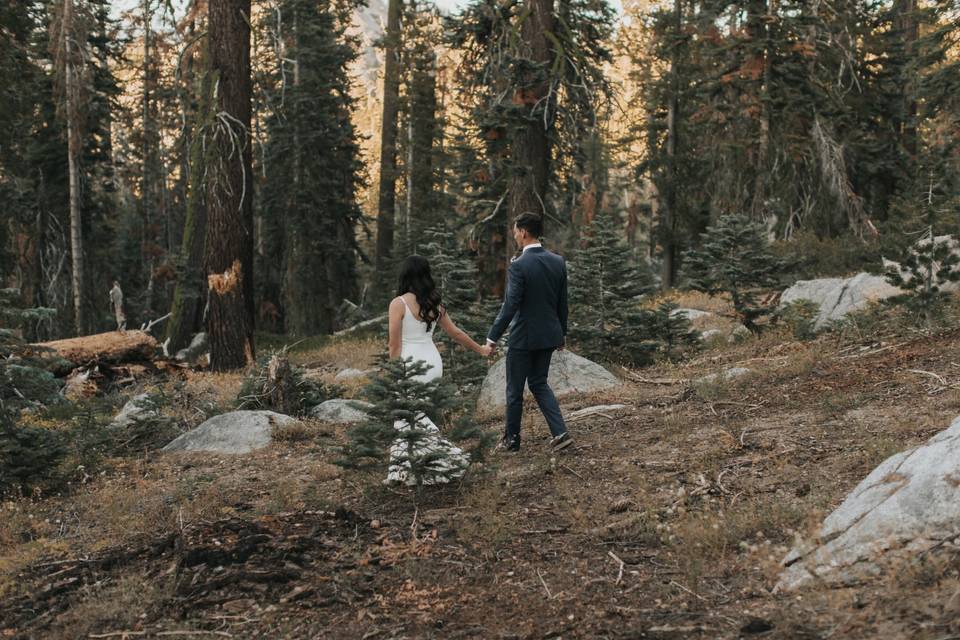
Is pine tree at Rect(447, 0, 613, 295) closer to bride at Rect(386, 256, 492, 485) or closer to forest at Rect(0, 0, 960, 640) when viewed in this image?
forest at Rect(0, 0, 960, 640)

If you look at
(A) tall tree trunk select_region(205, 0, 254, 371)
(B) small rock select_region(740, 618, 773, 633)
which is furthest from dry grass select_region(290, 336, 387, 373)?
(B) small rock select_region(740, 618, 773, 633)

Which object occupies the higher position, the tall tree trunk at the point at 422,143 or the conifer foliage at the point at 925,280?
the tall tree trunk at the point at 422,143

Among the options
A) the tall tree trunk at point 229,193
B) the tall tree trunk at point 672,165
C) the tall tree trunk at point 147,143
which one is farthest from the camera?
the tall tree trunk at point 672,165

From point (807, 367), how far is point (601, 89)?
6479 mm

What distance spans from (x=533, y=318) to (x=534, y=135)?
6907mm

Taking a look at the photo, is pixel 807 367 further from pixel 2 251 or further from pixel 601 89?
pixel 2 251

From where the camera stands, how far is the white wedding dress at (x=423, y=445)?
6084mm

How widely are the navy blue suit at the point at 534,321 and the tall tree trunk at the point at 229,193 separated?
7.79 m

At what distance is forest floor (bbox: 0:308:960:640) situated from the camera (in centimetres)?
417

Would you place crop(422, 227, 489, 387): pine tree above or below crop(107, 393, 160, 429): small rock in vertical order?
above

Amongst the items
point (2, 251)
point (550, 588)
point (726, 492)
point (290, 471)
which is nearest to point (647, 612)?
point (550, 588)

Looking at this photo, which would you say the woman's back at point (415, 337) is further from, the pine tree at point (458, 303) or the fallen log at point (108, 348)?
the fallen log at point (108, 348)

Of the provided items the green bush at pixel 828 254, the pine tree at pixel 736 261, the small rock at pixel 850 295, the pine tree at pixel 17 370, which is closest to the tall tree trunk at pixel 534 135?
the pine tree at pixel 736 261

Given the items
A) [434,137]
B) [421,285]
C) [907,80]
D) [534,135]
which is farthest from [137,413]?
[907,80]
